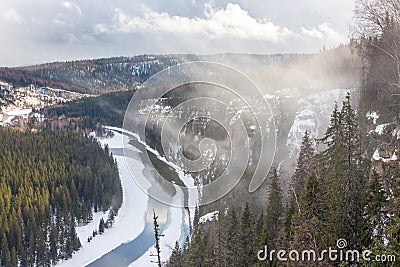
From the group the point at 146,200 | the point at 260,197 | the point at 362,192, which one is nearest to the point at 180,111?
the point at 362,192

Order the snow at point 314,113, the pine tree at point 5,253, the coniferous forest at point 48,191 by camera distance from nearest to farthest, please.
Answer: the pine tree at point 5,253, the coniferous forest at point 48,191, the snow at point 314,113

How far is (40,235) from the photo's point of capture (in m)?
52.4

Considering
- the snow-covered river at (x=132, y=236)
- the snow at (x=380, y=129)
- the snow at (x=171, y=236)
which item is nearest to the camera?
the snow at (x=380, y=129)

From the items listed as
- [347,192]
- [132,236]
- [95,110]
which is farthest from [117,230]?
[95,110]

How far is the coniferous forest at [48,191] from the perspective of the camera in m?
51.8

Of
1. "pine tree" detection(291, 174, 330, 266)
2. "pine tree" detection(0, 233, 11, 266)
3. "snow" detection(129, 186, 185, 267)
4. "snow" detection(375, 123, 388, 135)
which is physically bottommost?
"snow" detection(129, 186, 185, 267)

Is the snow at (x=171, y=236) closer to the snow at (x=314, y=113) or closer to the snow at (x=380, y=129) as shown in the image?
the snow at (x=380, y=129)

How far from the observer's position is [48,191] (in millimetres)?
67938

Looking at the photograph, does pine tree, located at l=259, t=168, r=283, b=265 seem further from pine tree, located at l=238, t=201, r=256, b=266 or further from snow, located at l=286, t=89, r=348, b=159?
snow, located at l=286, t=89, r=348, b=159

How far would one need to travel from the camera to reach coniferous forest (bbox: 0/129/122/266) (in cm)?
5178

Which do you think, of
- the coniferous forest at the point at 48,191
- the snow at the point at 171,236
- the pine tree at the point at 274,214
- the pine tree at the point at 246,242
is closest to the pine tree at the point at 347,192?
the pine tree at the point at 274,214

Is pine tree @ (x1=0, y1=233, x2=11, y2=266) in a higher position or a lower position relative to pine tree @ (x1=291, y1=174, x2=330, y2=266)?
lower

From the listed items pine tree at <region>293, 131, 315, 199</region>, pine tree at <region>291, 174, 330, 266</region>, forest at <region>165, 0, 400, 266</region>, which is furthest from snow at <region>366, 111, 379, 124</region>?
pine tree at <region>291, 174, 330, 266</region>

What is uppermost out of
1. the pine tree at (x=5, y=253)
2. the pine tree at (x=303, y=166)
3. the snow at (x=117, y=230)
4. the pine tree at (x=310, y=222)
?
the pine tree at (x=310, y=222)
